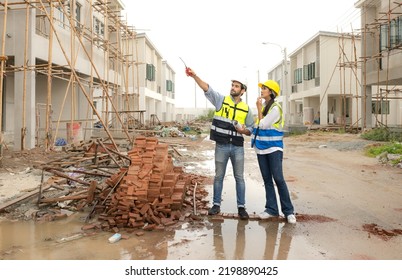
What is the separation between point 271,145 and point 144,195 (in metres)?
1.82

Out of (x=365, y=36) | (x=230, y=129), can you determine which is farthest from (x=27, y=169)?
(x=365, y=36)

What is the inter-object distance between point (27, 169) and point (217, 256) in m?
6.58

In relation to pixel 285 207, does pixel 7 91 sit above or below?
above

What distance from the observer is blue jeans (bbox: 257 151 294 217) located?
4.75 metres

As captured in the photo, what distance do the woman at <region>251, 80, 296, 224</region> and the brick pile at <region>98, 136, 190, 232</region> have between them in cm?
126

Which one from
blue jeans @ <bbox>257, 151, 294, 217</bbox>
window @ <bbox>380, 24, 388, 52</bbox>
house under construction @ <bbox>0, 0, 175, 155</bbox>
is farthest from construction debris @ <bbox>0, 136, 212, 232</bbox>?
window @ <bbox>380, 24, 388, 52</bbox>

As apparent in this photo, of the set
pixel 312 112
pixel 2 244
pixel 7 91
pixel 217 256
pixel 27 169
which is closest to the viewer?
pixel 217 256

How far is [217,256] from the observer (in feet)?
11.5

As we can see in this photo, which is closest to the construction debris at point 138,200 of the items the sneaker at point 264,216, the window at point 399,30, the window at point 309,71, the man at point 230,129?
the man at point 230,129

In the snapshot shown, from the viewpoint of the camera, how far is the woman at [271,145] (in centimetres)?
471

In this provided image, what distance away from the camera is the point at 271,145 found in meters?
4.76

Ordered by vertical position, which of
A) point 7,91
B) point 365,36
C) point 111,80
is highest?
point 365,36

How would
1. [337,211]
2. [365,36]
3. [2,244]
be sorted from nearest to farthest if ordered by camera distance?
[2,244], [337,211], [365,36]
